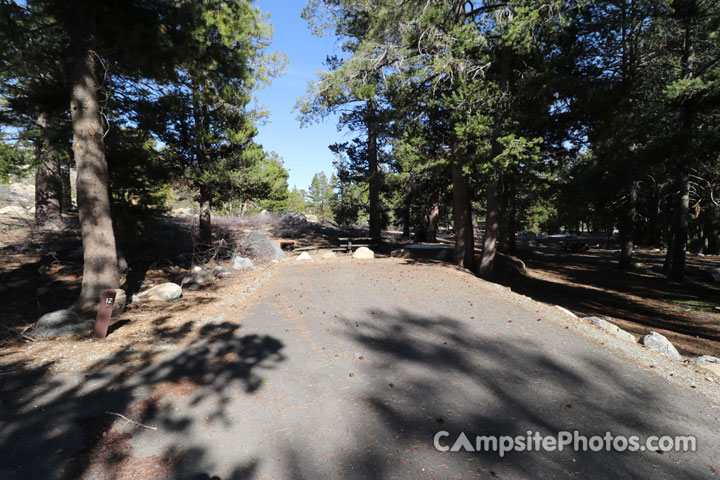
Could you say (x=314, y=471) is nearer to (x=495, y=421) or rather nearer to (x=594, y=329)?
(x=495, y=421)

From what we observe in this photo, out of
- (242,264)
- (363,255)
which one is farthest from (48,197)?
(363,255)

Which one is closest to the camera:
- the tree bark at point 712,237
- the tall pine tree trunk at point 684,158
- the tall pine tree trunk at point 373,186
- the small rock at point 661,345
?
the small rock at point 661,345

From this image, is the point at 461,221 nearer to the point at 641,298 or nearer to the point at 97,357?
the point at 641,298

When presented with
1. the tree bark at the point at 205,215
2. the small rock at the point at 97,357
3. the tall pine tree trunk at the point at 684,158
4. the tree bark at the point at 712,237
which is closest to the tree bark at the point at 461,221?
the tall pine tree trunk at the point at 684,158

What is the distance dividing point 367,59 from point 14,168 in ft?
36.2

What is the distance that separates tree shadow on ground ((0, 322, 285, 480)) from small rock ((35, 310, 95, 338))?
1139 millimetres

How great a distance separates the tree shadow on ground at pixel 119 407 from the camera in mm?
2754

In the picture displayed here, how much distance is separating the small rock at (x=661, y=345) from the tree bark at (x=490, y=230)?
20.7 feet

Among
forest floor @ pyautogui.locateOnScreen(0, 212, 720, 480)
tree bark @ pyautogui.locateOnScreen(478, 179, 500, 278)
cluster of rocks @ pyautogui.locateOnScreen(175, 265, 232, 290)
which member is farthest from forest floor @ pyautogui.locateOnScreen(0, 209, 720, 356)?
tree bark @ pyautogui.locateOnScreen(478, 179, 500, 278)

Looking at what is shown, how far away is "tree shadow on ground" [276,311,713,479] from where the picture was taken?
286 centimetres

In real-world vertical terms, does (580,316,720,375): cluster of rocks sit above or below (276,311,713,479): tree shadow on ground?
below

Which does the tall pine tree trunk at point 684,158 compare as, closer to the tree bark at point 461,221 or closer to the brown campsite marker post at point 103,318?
the tree bark at point 461,221

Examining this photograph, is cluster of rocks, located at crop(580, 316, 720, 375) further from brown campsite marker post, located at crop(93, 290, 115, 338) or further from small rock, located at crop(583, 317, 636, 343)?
brown campsite marker post, located at crop(93, 290, 115, 338)

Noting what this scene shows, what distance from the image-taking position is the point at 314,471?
109 inches
